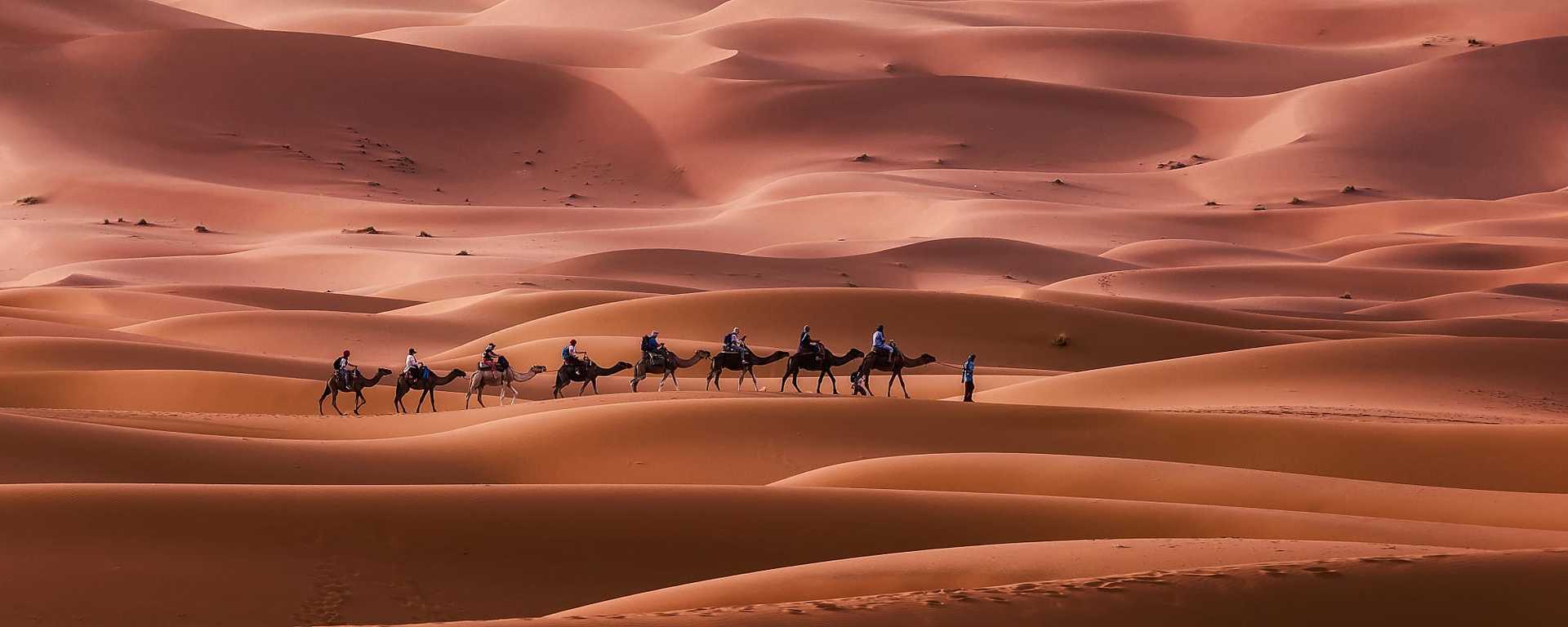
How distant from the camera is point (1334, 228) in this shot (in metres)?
65.9

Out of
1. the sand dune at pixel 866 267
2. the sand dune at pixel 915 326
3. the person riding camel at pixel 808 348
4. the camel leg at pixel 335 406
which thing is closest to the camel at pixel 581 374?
the person riding camel at pixel 808 348

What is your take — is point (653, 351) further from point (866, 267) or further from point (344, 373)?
point (866, 267)

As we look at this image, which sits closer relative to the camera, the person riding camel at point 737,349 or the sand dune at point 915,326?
the person riding camel at point 737,349

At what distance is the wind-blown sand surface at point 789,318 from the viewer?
30.7 ft

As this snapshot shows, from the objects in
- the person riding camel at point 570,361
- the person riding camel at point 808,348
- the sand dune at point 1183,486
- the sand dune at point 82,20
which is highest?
the sand dune at point 82,20

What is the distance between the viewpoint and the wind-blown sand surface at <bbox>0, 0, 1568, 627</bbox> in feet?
30.7

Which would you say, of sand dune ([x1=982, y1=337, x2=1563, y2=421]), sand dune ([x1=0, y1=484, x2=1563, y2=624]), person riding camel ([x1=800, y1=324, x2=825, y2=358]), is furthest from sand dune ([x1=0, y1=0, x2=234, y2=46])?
sand dune ([x1=0, y1=484, x2=1563, y2=624])

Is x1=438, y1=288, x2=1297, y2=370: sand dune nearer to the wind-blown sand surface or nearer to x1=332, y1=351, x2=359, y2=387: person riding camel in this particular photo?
the wind-blown sand surface

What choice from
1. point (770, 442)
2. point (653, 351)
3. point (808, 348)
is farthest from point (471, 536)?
point (653, 351)

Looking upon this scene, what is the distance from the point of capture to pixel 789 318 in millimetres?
33594

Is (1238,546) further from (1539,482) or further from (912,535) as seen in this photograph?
(1539,482)

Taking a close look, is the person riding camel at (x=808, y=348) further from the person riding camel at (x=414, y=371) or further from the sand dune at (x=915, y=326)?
the sand dune at (x=915, y=326)

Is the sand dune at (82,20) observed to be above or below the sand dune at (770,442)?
above

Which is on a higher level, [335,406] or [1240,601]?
[335,406]
